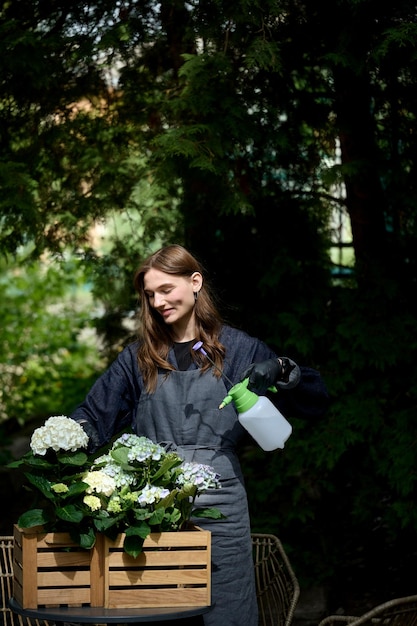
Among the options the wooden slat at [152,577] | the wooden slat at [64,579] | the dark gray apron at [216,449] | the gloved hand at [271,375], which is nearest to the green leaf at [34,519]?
the wooden slat at [64,579]

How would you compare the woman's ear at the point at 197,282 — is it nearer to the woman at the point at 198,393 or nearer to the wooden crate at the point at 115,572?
the woman at the point at 198,393

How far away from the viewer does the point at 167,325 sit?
3.12 m

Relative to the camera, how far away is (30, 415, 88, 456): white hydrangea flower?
2.55 meters

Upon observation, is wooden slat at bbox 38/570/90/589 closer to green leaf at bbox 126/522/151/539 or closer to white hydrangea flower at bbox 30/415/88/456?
green leaf at bbox 126/522/151/539

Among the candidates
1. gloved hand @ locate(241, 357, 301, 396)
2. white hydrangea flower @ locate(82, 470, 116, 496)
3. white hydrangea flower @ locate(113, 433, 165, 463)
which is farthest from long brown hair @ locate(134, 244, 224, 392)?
white hydrangea flower @ locate(82, 470, 116, 496)

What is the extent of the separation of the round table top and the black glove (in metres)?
0.56

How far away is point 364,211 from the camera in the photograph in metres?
4.61

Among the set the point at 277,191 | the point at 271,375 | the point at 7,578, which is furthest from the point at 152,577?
the point at 277,191

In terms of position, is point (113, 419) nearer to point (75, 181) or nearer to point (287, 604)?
point (287, 604)

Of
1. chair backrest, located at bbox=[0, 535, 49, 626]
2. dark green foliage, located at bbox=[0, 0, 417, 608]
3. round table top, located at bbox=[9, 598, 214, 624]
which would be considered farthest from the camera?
dark green foliage, located at bbox=[0, 0, 417, 608]

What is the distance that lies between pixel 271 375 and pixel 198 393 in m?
0.30

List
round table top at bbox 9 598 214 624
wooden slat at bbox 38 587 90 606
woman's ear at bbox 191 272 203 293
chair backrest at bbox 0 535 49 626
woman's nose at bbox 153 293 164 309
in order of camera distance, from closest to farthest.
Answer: round table top at bbox 9 598 214 624, wooden slat at bbox 38 587 90 606, woman's nose at bbox 153 293 164 309, woman's ear at bbox 191 272 203 293, chair backrest at bbox 0 535 49 626

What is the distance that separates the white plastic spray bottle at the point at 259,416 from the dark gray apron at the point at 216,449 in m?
0.17

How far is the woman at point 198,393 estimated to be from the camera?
2.87m
